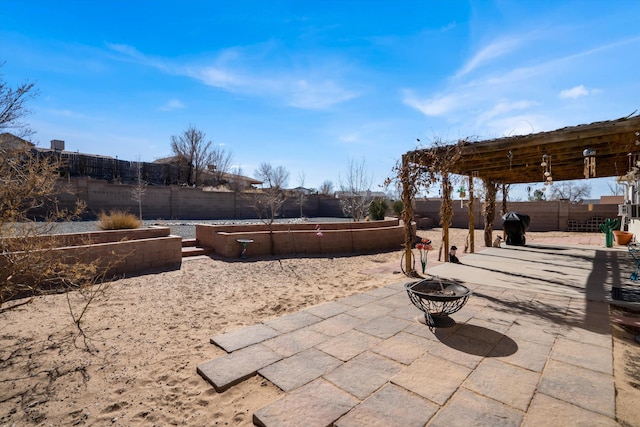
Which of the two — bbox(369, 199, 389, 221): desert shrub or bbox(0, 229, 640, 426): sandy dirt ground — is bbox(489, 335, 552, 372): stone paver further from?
bbox(369, 199, 389, 221): desert shrub

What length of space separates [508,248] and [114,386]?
11067 mm

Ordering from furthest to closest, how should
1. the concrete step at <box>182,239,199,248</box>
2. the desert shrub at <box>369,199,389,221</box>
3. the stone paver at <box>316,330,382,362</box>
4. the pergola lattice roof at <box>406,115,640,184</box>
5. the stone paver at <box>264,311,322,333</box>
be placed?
1. the desert shrub at <box>369,199,389,221</box>
2. the concrete step at <box>182,239,199,248</box>
3. the pergola lattice roof at <box>406,115,640,184</box>
4. the stone paver at <box>264,311,322,333</box>
5. the stone paver at <box>316,330,382,362</box>

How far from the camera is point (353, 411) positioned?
2094 millimetres

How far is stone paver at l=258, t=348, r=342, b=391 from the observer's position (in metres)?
2.48

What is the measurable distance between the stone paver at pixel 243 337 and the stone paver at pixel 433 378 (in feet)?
5.14

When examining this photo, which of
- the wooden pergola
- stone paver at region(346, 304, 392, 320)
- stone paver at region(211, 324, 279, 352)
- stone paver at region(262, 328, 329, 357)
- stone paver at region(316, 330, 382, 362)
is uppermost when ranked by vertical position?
the wooden pergola

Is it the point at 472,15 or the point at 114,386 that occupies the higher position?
the point at 472,15

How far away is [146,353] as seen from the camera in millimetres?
3104

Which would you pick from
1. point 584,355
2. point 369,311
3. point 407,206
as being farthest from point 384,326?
point 407,206

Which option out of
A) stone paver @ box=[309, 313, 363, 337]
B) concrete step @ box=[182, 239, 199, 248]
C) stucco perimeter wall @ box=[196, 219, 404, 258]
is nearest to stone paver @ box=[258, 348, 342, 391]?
stone paver @ box=[309, 313, 363, 337]

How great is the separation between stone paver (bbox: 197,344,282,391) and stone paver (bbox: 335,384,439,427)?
3.35 ft

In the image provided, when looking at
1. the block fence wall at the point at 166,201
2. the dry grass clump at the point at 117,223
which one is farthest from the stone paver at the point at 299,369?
the block fence wall at the point at 166,201

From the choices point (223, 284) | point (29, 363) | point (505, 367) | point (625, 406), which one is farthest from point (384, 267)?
point (29, 363)

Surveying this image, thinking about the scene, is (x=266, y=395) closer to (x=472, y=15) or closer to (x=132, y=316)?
(x=132, y=316)
